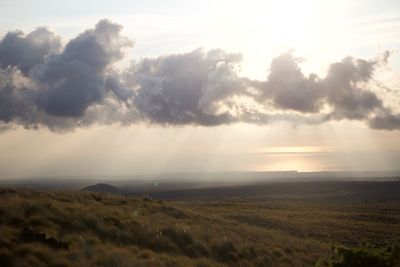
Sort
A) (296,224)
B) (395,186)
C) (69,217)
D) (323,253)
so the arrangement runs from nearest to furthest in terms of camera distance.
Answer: (69,217) < (323,253) < (296,224) < (395,186)

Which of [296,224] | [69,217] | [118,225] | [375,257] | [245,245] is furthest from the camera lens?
[296,224]

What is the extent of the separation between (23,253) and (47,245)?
1551mm

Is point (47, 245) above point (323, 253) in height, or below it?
above

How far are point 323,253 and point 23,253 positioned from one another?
20023mm

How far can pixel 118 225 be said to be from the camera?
981 inches

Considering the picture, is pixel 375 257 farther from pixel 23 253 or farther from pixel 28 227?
pixel 28 227

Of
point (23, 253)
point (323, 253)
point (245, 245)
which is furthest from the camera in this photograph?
point (323, 253)

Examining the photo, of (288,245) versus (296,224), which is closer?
(288,245)

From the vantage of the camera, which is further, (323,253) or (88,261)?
(323,253)

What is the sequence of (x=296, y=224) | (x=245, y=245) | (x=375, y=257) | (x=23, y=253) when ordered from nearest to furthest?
(x=375, y=257) < (x=23, y=253) < (x=245, y=245) < (x=296, y=224)

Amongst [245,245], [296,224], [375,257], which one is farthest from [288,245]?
[375,257]

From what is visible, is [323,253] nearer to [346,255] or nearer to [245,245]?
[245,245]


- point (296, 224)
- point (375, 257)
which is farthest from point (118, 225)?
point (296, 224)

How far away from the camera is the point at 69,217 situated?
922 inches
